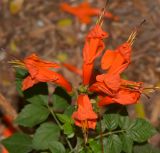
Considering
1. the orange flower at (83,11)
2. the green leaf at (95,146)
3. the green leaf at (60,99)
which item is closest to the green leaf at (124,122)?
the green leaf at (95,146)

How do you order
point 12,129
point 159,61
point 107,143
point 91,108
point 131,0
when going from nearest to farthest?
point 91,108 < point 107,143 < point 12,129 < point 159,61 < point 131,0

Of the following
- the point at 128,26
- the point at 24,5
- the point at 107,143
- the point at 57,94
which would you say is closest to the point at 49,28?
the point at 24,5

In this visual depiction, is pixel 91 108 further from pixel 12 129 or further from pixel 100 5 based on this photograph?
pixel 100 5

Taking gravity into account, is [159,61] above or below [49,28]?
below

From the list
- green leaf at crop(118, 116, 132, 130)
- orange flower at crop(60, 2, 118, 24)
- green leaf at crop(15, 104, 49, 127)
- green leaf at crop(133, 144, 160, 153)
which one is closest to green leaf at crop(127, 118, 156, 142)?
green leaf at crop(118, 116, 132, 130)

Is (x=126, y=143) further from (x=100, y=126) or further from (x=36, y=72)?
(x=36, y=72)

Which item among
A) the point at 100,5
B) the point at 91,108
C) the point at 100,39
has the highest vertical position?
the point at 100,5

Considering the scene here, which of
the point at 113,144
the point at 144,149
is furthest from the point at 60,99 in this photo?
the point at 144,149

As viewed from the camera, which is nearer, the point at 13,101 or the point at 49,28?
the point at 13,101
